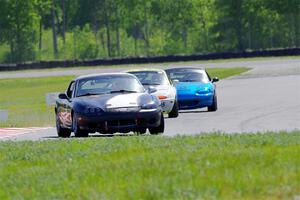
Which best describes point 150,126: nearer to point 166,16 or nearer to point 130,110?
point 130,110

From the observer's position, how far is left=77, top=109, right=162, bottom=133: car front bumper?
768 inches

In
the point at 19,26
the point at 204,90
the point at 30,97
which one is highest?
the point at 204,90

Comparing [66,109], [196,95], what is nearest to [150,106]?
[66,109]

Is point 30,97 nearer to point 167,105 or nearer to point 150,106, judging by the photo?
point 167,105

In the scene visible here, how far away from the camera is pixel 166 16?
12838cm

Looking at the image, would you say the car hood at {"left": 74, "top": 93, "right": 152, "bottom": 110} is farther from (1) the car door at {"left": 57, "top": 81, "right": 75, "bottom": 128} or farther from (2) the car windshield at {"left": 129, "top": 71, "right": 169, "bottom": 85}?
(2) the car windshield at {"left": 129, "top": 71, "right": 169, "bottom": 85}

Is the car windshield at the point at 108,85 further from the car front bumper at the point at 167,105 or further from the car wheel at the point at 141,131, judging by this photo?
the car front bumper at the point at 167,105

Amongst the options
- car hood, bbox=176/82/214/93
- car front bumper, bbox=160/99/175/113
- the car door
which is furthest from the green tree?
the car door

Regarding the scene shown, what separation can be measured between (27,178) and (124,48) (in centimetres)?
12203

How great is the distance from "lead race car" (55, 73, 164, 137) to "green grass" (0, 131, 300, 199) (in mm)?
4151

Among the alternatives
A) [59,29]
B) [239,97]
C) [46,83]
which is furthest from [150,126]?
[59,29]

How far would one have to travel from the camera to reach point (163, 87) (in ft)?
87.7

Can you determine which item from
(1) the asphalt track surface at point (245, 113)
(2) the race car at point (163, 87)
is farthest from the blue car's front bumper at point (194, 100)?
(2) the race car at point (163, 87)

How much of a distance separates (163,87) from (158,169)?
51.6 feet
